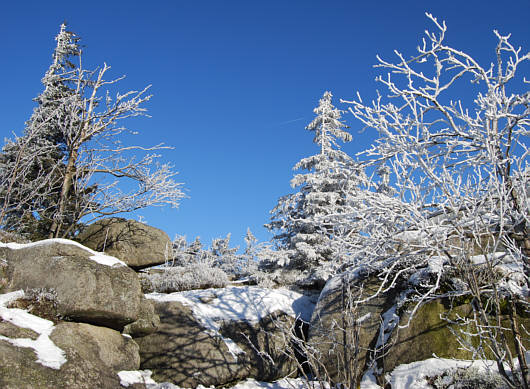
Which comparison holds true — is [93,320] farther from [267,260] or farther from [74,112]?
[267,260]

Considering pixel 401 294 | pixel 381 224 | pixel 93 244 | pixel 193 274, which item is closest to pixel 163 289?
pixel 193 274

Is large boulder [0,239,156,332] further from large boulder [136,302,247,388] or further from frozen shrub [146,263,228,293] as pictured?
frozen shrub [146,263,228,293]

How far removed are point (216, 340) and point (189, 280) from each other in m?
3.10

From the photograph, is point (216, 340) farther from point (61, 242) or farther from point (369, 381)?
point (61, 242)

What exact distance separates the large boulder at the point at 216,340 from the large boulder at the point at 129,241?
1.77 meters

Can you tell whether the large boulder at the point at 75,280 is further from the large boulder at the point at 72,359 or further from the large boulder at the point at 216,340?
the large boulder at the point at 216,340

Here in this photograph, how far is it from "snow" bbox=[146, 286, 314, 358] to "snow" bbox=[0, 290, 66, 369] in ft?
9.07

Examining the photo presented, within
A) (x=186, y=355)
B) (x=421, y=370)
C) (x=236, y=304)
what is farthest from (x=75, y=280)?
(x=421, y=370)

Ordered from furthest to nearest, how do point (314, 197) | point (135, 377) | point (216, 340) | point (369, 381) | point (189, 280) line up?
point (314, 197) → point (189, 280) → point (216, 340) → point (135, 377) → point (369, 381)

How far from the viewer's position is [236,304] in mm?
8336

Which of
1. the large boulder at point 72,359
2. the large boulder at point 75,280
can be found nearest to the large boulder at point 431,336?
the large boulder at point 72,359

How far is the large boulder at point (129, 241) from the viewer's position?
9719 millimetres

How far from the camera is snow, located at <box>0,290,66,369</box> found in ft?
16.6

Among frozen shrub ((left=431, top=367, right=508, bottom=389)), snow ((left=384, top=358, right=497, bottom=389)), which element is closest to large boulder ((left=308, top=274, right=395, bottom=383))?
snow ((left=384, top=358, right=497, bottom=389))
